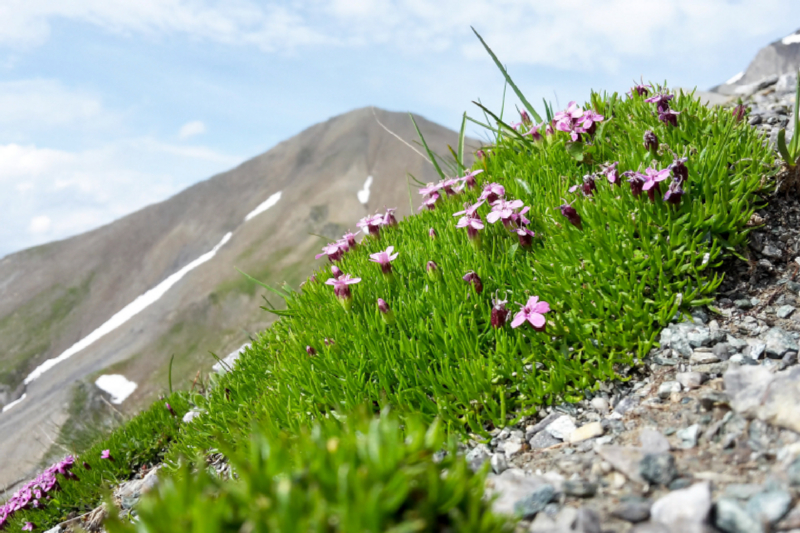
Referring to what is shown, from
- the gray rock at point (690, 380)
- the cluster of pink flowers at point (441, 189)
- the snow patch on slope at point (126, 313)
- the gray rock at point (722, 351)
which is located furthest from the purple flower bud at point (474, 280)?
the snow patch on slope at point (126, 313)

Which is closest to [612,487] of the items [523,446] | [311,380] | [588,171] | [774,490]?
[774,490]

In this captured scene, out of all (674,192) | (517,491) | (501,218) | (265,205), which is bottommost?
(517,491)

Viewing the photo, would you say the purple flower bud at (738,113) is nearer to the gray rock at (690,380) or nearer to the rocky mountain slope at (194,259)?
the gray rock at (690,380)

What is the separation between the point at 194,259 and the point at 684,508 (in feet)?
129

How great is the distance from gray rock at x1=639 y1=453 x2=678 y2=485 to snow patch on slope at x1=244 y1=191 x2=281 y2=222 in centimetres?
3974

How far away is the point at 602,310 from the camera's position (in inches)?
144

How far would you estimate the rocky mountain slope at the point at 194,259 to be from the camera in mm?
30906

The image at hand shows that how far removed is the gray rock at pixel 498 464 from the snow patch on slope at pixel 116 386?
82.1 ft

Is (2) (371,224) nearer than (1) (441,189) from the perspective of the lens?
Yes

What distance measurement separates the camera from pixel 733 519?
1907 millimetres

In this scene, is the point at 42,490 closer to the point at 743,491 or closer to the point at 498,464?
the point at 498,464

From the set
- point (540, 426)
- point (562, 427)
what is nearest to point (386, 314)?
point (540, 426)

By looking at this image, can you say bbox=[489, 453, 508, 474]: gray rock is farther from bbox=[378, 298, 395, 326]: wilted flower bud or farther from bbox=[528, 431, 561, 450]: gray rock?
bbox=[378, 298, 395, 326]: wilted flower bud

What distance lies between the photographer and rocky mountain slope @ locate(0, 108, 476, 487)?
30906 mm
